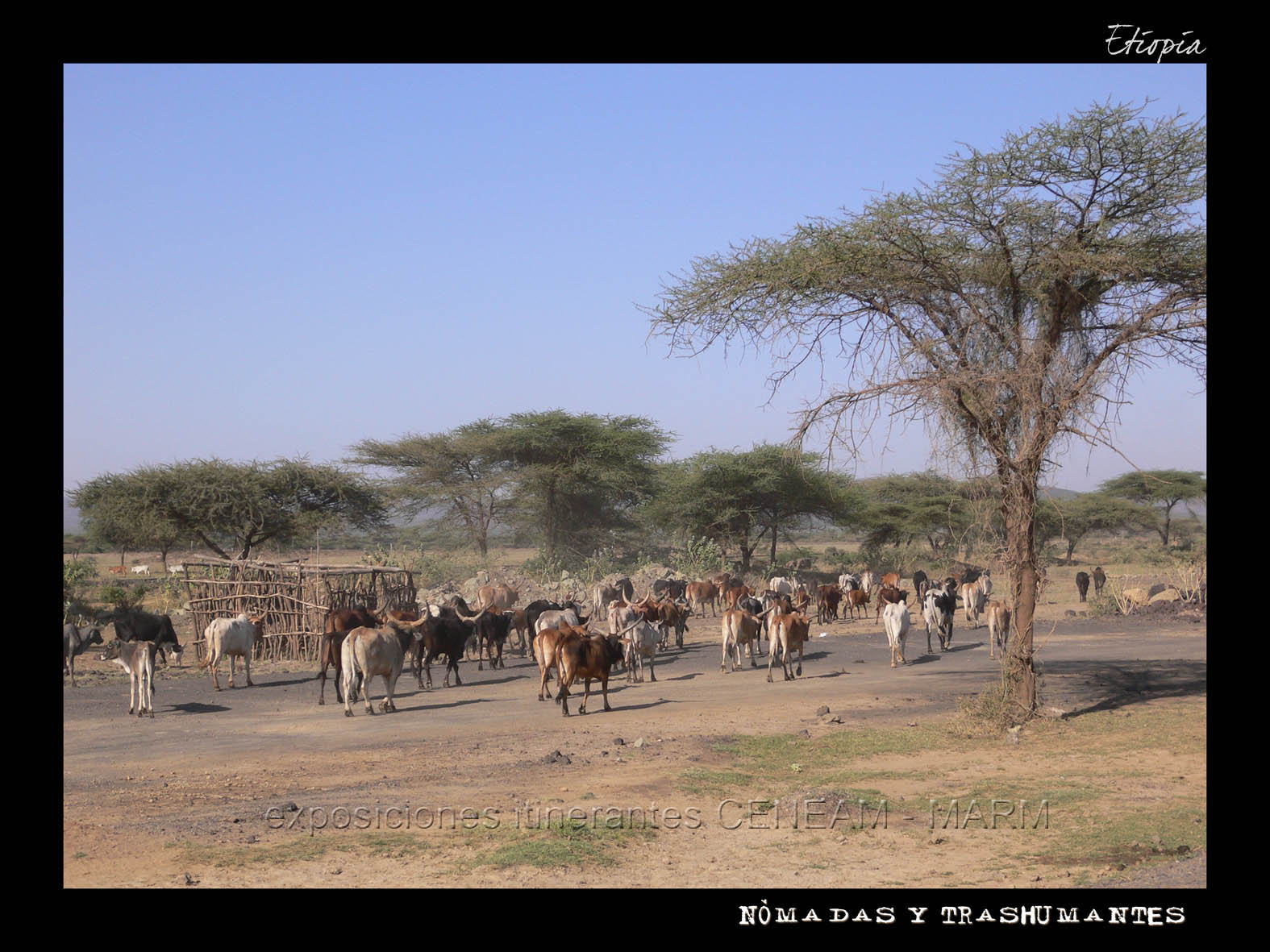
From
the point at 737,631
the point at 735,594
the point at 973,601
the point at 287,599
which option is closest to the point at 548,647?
the point at 737,631

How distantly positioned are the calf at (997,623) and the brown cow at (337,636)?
1177 cm

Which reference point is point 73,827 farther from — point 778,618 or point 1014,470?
point 778,618

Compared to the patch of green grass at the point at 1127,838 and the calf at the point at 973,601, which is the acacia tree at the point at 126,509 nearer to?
the calf at the point at 973,601

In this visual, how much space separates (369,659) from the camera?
52.2 ft

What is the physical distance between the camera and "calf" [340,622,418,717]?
622 inches

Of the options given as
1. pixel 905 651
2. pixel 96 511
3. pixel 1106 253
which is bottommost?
pixel 905 651

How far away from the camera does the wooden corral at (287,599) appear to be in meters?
22.5

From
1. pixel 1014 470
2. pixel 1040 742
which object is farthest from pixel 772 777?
pixel 1014 470

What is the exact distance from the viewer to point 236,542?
1539 inches

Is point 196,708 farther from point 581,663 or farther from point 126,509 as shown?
point 126,509

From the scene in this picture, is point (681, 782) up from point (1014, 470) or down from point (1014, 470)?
down

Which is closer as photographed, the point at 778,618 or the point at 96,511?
the point at 778,618

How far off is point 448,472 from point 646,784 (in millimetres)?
39642
